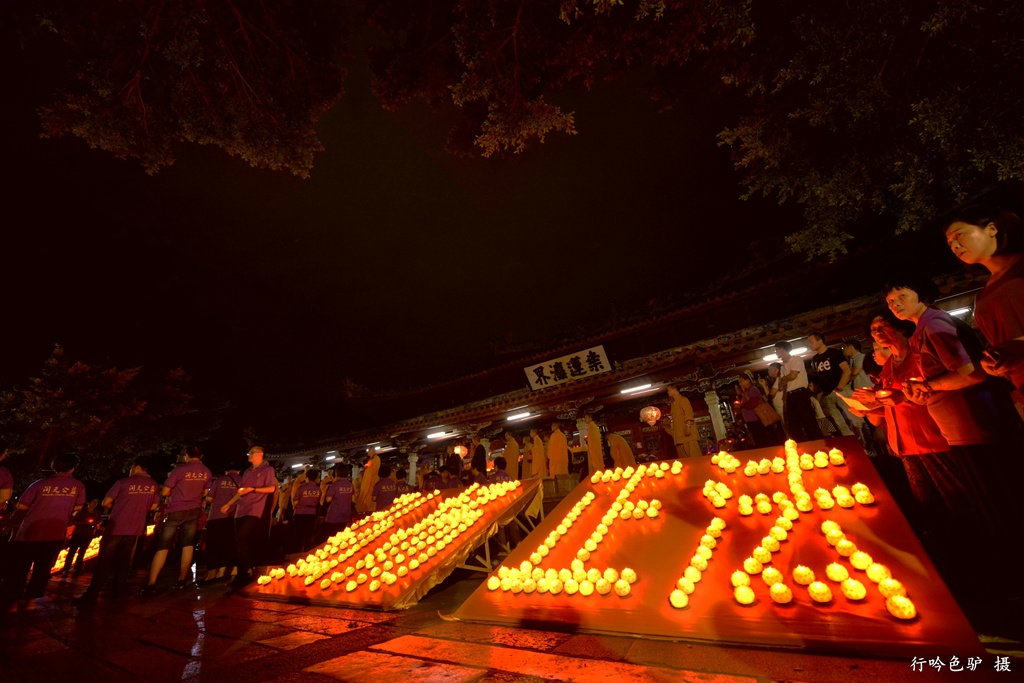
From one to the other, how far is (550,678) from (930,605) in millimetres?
1404

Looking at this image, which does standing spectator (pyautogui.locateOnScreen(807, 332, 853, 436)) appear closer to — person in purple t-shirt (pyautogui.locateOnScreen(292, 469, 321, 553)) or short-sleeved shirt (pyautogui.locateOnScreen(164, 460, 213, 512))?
person in purple t-shirt (pyautogui.locateOnScreen(292, 469, 321, 553))

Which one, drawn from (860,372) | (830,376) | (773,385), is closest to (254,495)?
(773,385)

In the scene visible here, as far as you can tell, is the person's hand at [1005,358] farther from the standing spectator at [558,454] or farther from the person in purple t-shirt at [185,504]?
the person in purple t-shirt at [185,504]

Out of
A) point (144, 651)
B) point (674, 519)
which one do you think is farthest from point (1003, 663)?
point (144, 651)

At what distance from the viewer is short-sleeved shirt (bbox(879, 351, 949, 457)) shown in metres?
2.42

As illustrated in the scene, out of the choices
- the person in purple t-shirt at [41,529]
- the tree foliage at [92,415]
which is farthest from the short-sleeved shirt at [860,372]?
the tree foliage at [92,415]

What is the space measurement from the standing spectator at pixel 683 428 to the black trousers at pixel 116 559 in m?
7.53

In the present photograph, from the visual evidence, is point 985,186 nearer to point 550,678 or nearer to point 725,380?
point 725,380

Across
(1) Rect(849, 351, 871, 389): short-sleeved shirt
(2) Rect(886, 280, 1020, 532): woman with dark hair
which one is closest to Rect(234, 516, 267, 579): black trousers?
(2) Rect(886, 280, 1020, 532): woman with dark hair

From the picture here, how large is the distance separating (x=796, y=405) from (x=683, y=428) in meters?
1.75

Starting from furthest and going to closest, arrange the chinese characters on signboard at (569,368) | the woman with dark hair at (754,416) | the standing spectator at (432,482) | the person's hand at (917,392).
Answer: the chinese characters on signboard at (569,368) → the standing spectator at (432,482) → the woman with dark hair at (754,416) → the person's hand at (917,392)

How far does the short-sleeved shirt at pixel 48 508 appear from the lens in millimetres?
4547

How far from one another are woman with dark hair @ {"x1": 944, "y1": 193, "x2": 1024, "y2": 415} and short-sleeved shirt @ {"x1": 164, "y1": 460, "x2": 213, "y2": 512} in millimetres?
6860

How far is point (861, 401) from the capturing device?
8.86 ft
